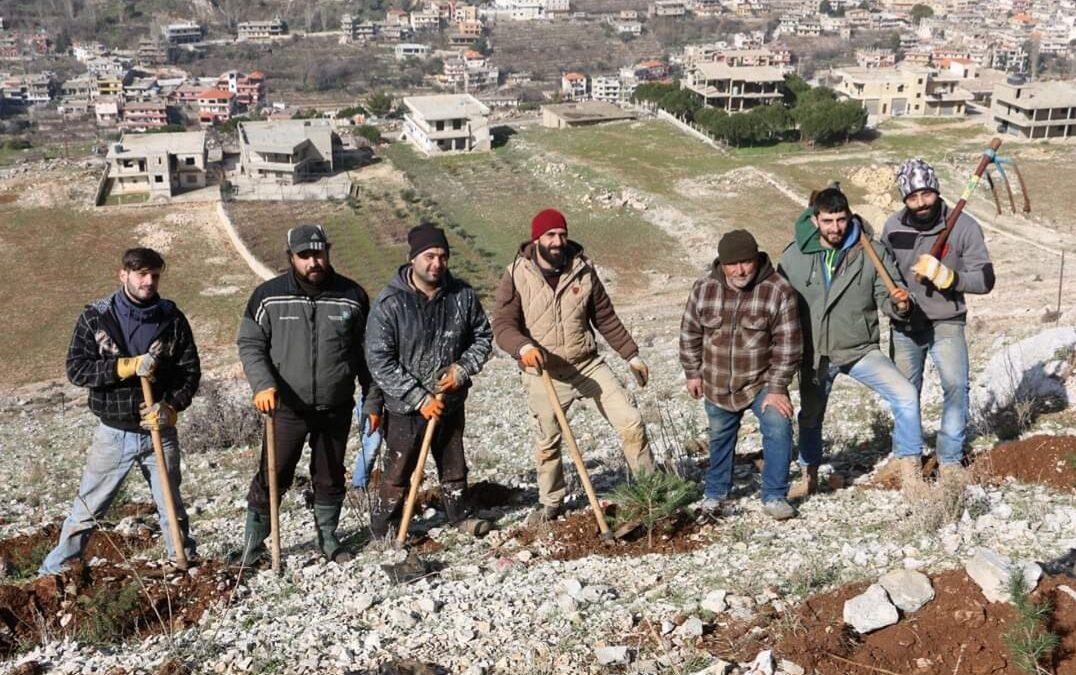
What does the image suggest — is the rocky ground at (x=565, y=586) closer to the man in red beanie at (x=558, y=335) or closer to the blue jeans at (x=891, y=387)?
the blue jeans at (x=891, y=387)

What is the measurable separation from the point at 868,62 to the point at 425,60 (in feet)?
170

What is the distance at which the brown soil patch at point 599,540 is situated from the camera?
246 inches

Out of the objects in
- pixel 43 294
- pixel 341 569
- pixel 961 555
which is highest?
pixel 961 555

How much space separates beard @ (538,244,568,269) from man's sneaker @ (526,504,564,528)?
177 centimetres

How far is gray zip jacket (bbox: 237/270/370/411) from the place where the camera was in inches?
236

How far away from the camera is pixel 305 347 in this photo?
6074 millimetres

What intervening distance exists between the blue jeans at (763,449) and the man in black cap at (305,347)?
7.97ft

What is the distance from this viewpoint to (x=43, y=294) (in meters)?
31.5

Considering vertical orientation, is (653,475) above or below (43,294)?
above

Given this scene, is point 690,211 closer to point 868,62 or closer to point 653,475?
point 653,475

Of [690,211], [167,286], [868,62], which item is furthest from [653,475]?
[868,62]

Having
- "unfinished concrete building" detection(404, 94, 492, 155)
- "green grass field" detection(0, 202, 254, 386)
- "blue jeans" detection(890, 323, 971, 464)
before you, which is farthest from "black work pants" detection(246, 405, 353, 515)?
"unfinished concrete building" detection(404, 94, 492, 155)

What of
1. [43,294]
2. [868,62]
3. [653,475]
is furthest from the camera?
[868,62]

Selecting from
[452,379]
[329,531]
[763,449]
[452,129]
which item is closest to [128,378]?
[329,531]
